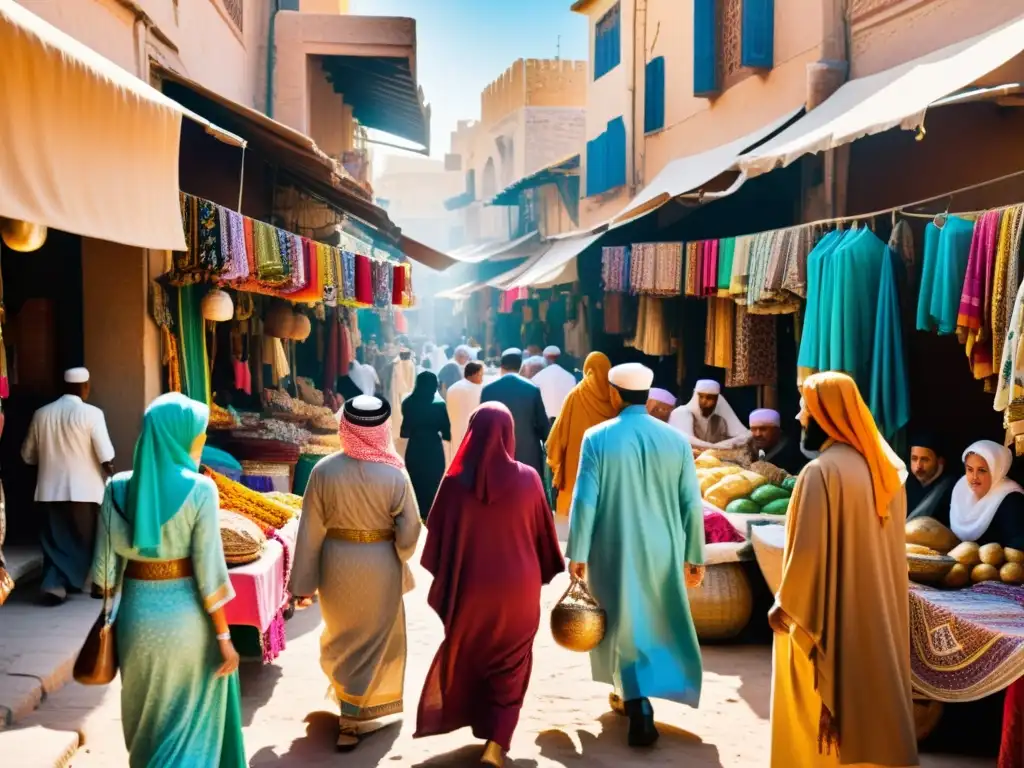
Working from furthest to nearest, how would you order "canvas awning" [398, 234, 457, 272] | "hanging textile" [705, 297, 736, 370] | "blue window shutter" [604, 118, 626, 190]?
"blue window shutter" [604, 118, 626, 190], "canvas awning" [398, 234, 457, 272], "hanging textile" [705, 297, 736, 370]

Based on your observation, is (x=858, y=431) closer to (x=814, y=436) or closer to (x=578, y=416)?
(x=814, y=436)

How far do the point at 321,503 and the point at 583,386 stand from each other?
3.79 meters

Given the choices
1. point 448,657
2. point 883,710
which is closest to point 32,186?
point 448,657

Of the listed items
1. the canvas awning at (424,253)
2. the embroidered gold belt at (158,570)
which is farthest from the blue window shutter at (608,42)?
the embroidered gold belt at (158,570)

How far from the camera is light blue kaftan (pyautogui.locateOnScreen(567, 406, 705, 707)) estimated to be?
4.95 m

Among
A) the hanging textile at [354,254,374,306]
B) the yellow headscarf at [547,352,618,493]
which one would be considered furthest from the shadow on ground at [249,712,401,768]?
the hanging textile at [354,254,374,306]

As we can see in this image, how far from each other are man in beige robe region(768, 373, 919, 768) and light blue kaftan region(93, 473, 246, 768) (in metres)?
2.00

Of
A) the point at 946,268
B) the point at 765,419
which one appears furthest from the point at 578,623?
the point at 765,419

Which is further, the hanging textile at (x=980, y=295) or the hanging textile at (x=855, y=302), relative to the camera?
the hanging textile at (x=855, y=302)

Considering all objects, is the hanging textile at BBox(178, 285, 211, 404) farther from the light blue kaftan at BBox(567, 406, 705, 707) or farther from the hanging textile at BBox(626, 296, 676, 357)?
the hanging textile at BBox(626, 296, 676, 357)

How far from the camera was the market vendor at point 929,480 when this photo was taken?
5.93 m

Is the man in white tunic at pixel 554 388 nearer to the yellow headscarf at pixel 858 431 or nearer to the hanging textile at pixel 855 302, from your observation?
the hanging textile at pixel 855 302

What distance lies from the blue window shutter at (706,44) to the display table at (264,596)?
27.6ft

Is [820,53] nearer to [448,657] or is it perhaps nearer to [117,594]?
[448,657]
